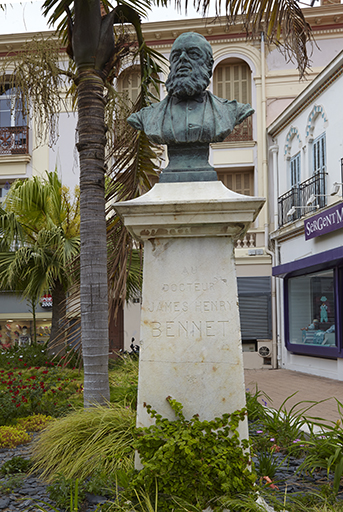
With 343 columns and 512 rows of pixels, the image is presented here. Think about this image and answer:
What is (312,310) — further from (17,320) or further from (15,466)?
(15,466)

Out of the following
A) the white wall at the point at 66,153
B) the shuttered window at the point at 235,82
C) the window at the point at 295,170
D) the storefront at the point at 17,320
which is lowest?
the storefront at the point at 17,320

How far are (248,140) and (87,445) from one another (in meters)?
14.3

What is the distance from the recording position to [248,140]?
56.3 feet

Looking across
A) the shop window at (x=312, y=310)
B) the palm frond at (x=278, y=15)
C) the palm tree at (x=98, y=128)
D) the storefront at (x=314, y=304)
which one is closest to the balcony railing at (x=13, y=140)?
the storefront at (x=314, y=304)

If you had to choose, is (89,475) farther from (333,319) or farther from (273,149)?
(273,149)

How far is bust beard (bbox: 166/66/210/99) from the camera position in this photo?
3885 mm

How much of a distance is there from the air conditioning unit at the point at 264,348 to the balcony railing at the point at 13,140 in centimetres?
998

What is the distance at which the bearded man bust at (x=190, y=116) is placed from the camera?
3906 millimetres

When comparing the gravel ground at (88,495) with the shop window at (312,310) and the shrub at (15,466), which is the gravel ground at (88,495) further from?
the shop window at (312,310)

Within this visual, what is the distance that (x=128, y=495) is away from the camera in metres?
3.31

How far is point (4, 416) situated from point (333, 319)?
9041mm

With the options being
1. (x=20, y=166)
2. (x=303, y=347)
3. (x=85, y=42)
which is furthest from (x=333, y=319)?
(x=20, y=166)

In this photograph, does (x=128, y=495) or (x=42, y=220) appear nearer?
(x=128, y=495)

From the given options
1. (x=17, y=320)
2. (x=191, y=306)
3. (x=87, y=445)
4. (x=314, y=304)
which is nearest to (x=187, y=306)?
(x=191, y=306)
